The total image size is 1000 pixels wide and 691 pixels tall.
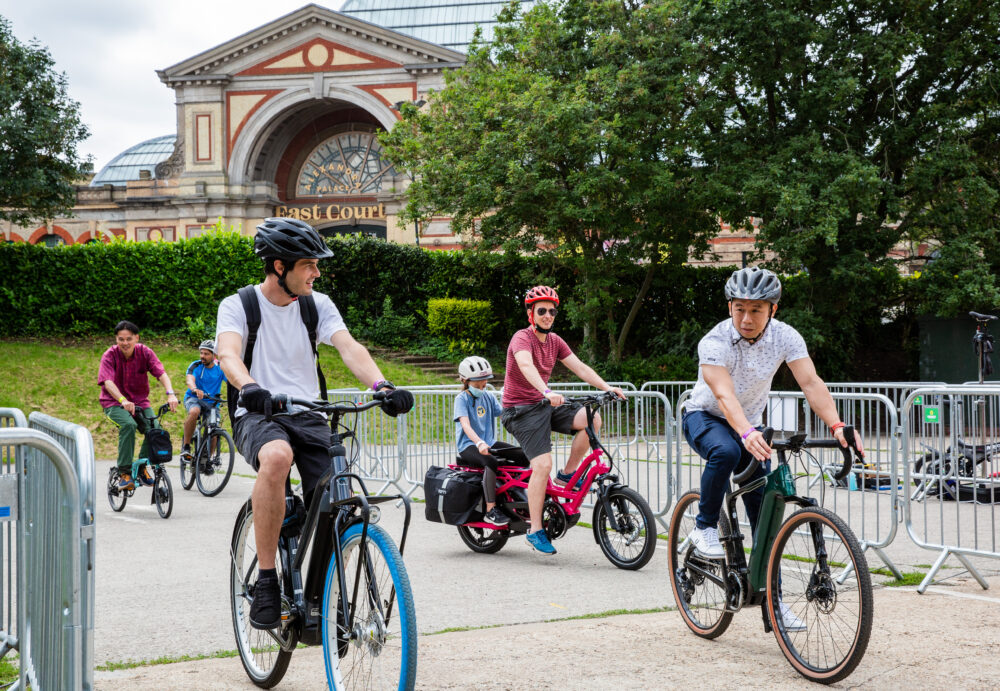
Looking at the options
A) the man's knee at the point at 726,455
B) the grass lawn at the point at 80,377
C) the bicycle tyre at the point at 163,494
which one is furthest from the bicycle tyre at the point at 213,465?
the man's knee at the point at 726,455

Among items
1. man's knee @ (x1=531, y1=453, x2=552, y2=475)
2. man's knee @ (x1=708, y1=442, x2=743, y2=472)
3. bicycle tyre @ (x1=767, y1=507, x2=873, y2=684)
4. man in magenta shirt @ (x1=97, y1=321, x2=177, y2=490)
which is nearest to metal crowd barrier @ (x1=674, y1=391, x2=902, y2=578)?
man's knee @ (x1=531, y1=453, x2=552, y2=475)

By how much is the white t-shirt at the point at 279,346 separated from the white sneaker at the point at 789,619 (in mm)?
2437

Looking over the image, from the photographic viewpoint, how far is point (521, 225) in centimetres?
2481

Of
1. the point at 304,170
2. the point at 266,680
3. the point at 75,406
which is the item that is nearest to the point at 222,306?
the point at 266,680

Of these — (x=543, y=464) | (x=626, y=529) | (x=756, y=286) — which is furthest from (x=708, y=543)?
(x=543, y=464)

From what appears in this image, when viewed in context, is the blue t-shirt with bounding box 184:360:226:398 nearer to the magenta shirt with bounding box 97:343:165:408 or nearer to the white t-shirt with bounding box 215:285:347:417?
the magenta shirt with bounding box 97:343:165:408

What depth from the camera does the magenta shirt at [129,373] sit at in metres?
11.3

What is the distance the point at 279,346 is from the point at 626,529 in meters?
3.85

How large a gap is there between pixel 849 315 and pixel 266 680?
2242 centimetres

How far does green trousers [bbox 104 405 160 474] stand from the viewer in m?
11.2

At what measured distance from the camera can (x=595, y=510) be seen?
26.2ft

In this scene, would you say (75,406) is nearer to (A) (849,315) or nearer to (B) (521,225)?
(B) (521,225)

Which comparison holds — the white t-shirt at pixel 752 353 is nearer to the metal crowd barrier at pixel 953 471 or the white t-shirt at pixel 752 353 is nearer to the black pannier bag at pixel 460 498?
the metal crowd barrier at pixel 953 471

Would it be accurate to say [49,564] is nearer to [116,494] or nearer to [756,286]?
[756,286]
